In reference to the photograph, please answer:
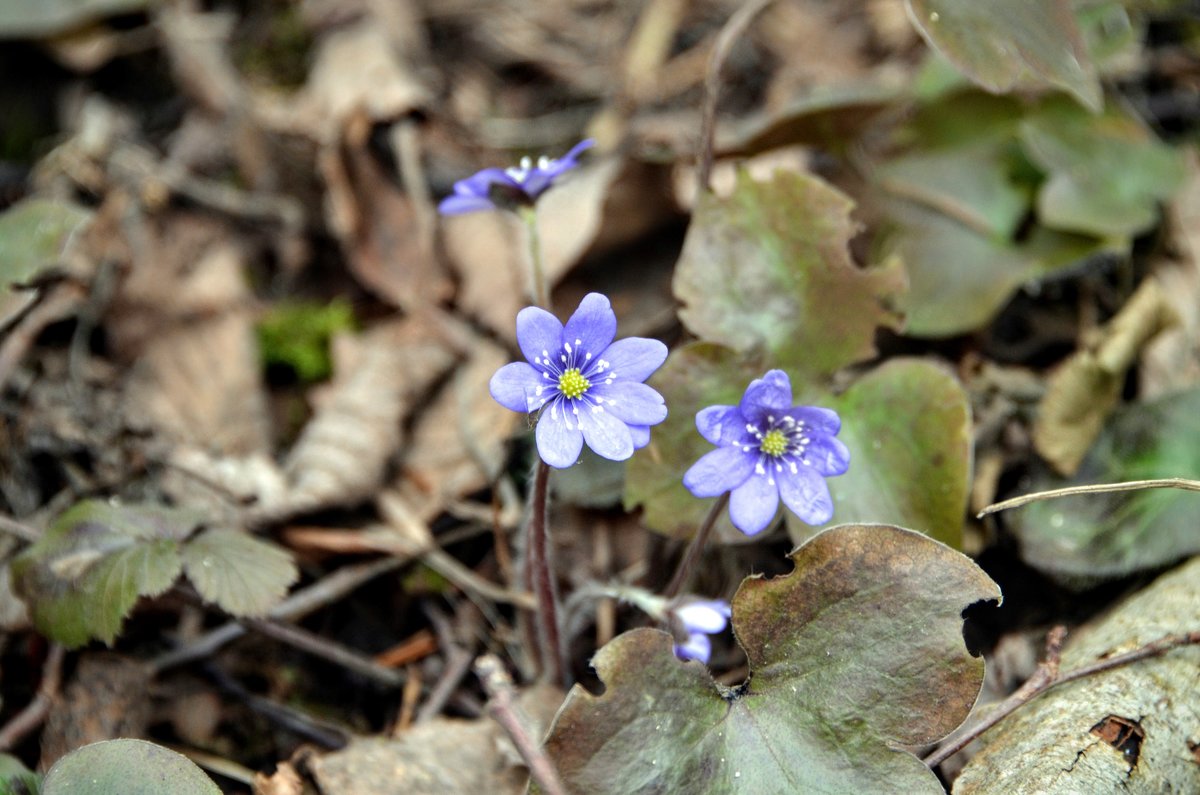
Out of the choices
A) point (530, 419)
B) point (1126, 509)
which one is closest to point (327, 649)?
point (530, 419)

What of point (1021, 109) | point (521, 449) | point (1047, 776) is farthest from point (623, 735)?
point (1021, 109)

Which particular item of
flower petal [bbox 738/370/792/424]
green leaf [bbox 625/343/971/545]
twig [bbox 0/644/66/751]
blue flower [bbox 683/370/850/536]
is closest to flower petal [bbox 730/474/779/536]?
blue flower [bbox 683/370/850/536]

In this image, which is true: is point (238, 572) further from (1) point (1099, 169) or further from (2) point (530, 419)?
(1) point (1099, 169)

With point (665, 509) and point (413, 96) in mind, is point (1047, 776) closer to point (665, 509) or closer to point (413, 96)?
point (665, 509)

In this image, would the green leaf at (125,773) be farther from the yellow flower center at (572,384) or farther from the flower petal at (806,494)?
the flower petal at (806,494)

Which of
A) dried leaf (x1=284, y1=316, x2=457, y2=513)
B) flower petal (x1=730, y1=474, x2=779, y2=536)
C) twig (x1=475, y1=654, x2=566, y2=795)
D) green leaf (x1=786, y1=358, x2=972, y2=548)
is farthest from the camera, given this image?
dried leaf (x1=284, y1=316, x2=457, y2=513)

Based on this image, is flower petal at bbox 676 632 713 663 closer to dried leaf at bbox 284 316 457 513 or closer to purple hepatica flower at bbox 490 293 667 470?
purple hepatica flower at bbox 490 293 667 470

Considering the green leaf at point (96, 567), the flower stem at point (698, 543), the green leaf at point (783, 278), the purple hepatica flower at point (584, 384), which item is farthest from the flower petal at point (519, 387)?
the green leaf at point (96, 567)
